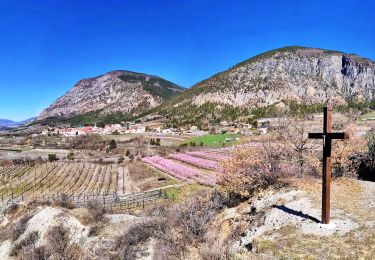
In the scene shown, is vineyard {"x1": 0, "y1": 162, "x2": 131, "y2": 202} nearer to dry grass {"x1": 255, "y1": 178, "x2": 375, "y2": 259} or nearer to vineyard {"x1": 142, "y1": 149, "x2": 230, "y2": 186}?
vineyard {"x1": 142, "y1": 149, "x2": 230, "y2": 186}

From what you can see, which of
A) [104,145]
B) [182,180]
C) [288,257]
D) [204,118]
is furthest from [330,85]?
[288,257]

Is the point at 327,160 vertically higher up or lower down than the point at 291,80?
lower down

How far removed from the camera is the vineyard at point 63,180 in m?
48.8

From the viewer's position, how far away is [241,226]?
42.4 ft

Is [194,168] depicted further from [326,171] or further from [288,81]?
[288,81]

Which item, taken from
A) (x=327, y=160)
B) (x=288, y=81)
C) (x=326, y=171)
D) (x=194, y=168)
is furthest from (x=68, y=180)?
(x=288, y=81)

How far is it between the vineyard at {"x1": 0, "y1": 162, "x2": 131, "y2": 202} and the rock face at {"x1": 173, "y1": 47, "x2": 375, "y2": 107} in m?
110

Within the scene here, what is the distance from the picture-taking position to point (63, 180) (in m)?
59.2

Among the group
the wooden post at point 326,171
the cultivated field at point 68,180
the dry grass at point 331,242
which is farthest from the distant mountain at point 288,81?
the wooden post at point 326,171

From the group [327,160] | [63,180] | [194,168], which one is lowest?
[63,180]

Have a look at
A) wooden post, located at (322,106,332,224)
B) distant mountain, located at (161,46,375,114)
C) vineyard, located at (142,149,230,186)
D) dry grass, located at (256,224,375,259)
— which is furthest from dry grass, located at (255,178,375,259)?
distant mountain, located at (161,46,375,114)

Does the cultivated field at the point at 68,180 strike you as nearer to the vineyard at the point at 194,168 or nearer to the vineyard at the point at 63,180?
the vineyard at the point at 63,180

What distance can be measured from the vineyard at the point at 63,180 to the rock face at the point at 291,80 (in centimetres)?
11017

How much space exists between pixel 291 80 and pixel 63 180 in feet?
467
